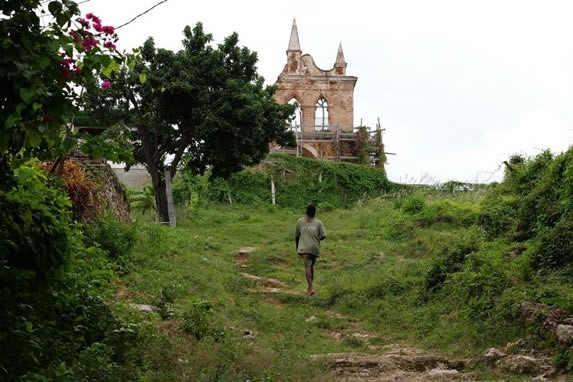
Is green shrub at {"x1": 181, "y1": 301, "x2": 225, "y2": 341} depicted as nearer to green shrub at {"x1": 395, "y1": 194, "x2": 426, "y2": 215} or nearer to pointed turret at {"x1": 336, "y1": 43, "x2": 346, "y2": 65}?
green shrub at {"x1": 395, "y1": 194, "x2": 426, "y2": 215}

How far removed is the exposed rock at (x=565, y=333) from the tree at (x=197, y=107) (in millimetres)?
12927

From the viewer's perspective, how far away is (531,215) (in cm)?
1400

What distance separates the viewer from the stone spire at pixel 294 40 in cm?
4227

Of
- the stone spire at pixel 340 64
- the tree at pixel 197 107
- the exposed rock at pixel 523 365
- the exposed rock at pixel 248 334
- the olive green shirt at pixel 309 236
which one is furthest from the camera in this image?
the stone spire at pixel 340 64

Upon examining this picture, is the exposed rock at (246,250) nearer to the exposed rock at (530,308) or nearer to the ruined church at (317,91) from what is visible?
the exposed rock at (530,308)

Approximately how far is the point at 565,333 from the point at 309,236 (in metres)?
5.57

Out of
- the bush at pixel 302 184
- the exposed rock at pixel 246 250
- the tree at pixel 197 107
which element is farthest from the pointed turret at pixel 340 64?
the exposed rock at pixel 246 250

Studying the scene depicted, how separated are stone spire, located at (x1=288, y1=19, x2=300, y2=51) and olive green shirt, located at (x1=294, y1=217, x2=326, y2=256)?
2996 centimetres

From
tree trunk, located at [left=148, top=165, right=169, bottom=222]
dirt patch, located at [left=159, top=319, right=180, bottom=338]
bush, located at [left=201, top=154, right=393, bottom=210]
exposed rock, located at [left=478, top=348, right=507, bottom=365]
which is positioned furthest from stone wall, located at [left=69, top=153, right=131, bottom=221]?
bush, located at [left=201, top=154, right=393, bottom=210]

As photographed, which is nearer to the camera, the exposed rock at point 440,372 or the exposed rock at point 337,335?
the exposed rock at point 440,372

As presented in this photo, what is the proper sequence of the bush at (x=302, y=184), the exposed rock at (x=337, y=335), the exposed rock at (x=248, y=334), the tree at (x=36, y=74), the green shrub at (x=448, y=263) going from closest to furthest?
the tree at (x=36, y=74) → the exposed rock at (x=248, y=334) → the exposed rock at (x=337, y=335) → the green shrub at (x=448, y=263) → the bush at (x=302, y=184)

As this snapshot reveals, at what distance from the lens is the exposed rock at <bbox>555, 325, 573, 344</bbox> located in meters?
8.20

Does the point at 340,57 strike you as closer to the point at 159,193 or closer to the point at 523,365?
the point at 159,193

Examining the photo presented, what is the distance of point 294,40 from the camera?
43125 mm
